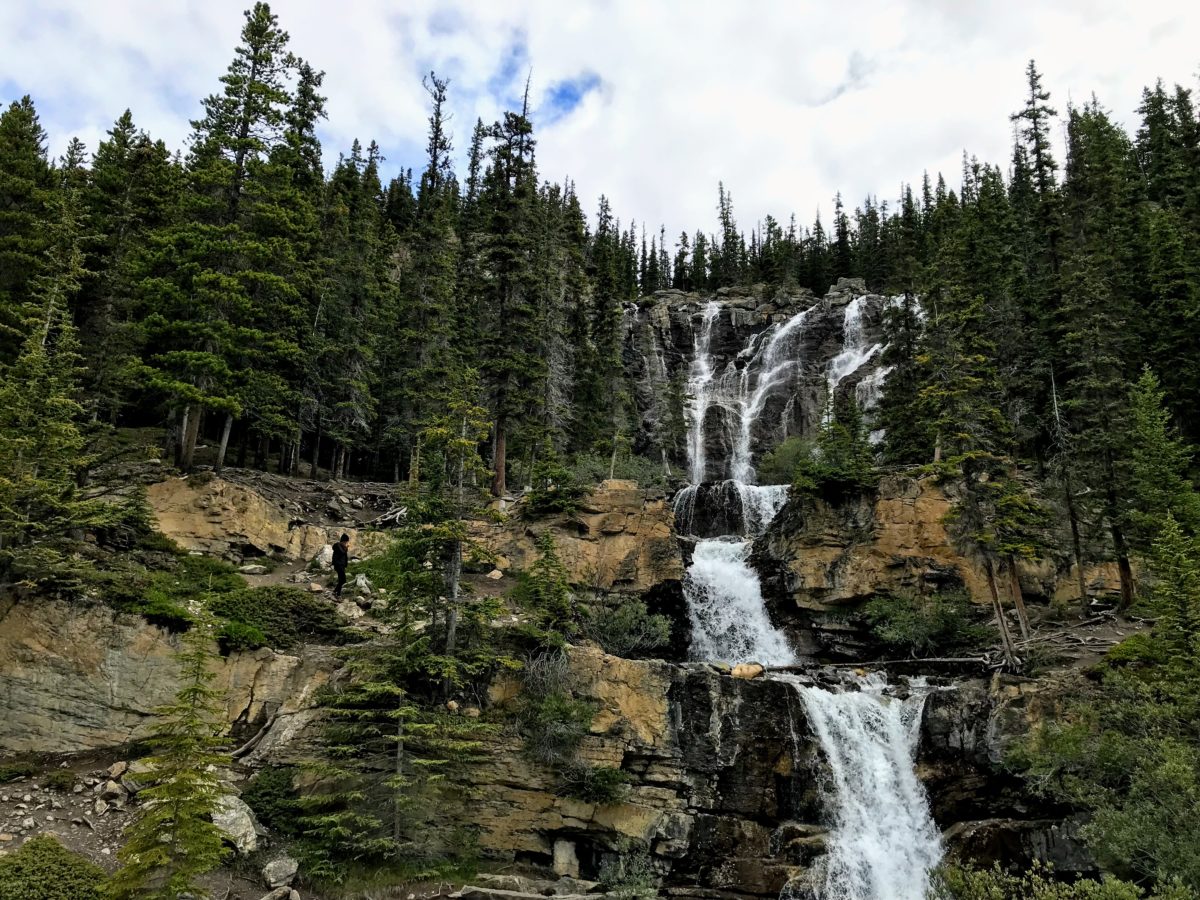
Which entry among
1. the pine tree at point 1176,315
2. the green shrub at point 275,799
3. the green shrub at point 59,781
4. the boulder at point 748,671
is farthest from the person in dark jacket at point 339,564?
the pine tree at point 1176,315

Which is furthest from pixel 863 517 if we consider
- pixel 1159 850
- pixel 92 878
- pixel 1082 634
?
pixel 92 878

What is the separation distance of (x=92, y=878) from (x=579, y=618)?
14.2 metres

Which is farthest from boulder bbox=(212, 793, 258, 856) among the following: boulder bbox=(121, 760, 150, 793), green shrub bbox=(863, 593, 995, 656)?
green shrub bbox=(863, 593, 995, 656)

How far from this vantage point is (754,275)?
79500mm

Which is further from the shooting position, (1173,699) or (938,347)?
(938,347)

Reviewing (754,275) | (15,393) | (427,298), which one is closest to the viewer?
(15,393)

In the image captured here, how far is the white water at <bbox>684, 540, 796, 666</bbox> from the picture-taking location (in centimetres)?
2683

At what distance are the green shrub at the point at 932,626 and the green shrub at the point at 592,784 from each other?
1303 centimetres

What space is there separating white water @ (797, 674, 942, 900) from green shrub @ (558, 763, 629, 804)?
543 centimetres

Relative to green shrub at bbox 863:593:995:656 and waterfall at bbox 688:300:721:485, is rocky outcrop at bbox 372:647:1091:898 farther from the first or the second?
waterfall at bbox 688:300:721:485

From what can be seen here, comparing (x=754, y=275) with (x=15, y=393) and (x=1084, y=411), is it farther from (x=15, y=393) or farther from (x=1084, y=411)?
(x=15, y=393)

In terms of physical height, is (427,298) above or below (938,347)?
above

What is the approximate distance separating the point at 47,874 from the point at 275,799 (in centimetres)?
433

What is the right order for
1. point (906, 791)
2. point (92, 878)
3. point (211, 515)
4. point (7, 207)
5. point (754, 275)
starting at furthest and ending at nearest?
point (754, 275) → point (7, 207) → point (211, 515) → point (906, 791) → point (92, 878)
